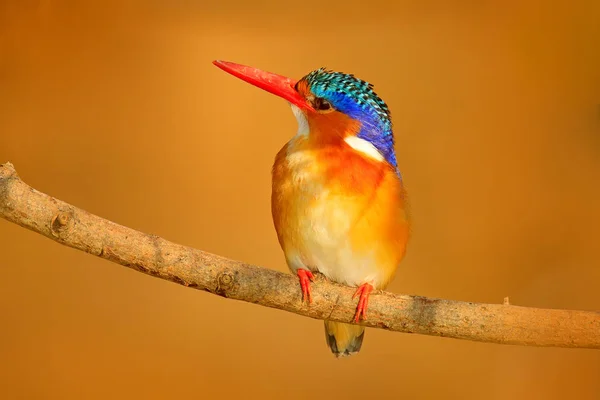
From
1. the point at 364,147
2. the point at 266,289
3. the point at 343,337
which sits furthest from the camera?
the point at 343,337

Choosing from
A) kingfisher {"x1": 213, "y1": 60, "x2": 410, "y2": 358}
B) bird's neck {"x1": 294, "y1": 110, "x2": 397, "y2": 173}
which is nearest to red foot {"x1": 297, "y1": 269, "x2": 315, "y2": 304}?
kingfisher {"x1": 213, "y1": 60, "x2": 410, "y2": 358}

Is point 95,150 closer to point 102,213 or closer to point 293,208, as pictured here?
point 102,213

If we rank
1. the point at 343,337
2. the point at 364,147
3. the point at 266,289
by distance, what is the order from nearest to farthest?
the point at 266,289 → the point at 364,147 → the point at 343,337

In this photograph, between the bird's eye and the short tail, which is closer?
the bird's eye

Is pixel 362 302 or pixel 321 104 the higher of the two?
pixel 321 104

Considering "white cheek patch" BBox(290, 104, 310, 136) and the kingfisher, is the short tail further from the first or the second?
"white cheek patch" BBox(290, 104, 310, 136)

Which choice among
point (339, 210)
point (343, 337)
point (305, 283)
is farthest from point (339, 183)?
point (343, 337)

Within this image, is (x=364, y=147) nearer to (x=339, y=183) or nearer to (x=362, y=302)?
(x=339, y=183)
